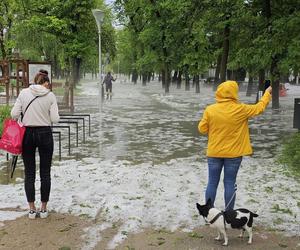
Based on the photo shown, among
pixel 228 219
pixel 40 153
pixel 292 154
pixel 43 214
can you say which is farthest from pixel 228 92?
pixel 292 154

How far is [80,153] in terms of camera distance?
34.3 feet

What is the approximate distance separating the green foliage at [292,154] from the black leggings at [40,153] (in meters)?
4.55

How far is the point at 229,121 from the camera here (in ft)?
17.4

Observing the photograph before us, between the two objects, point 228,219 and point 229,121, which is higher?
point 229,121

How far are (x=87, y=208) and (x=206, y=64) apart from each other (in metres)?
26.2

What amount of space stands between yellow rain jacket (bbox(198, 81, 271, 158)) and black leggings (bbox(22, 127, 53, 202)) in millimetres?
1931

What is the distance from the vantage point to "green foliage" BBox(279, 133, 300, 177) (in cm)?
883

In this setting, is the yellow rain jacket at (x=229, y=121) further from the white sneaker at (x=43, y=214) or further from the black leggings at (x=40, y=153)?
the white sneaker at (x=43, y=214)

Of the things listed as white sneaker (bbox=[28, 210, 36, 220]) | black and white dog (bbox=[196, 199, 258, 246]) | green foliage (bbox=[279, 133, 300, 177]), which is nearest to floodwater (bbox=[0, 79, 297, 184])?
green foliage (bbox=[279, 133, 300, 177])

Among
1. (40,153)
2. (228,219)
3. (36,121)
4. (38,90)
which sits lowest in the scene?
(228,219)

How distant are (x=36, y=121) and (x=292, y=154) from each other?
20.7ft

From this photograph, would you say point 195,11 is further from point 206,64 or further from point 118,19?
point 118,19

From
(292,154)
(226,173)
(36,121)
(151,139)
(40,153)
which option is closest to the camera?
(226,173)

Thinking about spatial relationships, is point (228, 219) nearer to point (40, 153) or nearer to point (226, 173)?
point (226, 173)
